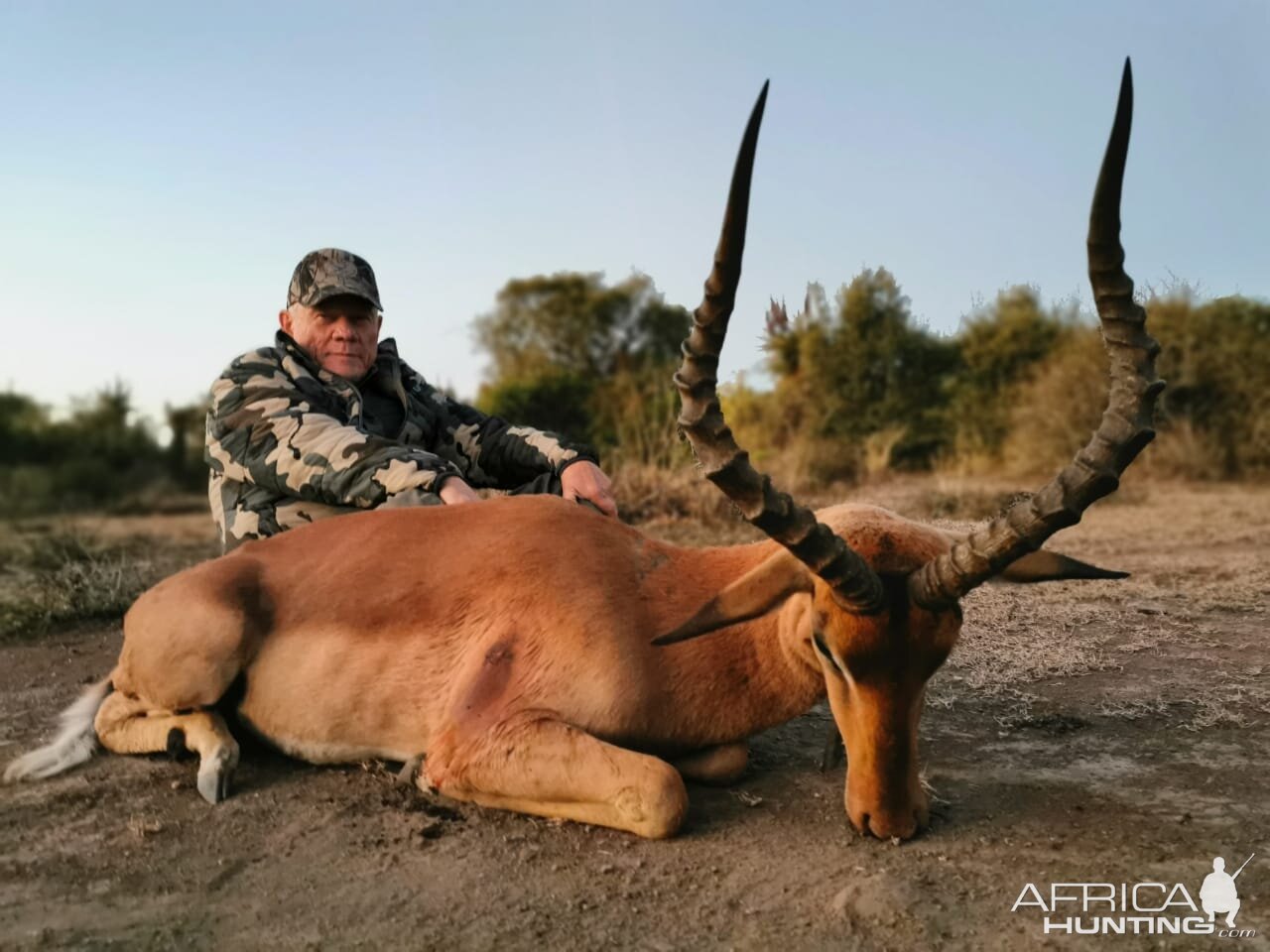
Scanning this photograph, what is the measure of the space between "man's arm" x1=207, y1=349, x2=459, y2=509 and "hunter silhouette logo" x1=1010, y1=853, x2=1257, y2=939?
12.9 ft

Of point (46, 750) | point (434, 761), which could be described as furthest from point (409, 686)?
point (46, 750)

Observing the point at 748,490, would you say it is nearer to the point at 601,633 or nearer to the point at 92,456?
the point at 601,633

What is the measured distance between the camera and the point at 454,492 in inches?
249

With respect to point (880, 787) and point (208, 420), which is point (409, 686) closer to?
point (880, 787)

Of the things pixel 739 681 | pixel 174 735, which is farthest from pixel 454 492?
pixel 739 681

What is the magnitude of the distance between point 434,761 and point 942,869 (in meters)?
2.16

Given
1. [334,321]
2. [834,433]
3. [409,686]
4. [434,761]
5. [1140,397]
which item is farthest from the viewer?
[834,433]

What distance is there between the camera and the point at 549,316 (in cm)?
3619

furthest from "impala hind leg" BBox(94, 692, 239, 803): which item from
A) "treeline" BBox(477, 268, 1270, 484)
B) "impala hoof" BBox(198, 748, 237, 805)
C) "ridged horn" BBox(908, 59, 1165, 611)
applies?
"treeline" BBox(477, 268, 1270, 484)

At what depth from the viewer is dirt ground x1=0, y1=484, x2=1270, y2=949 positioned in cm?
363

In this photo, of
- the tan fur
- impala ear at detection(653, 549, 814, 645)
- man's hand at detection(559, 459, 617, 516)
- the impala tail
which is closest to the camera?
the tan fur

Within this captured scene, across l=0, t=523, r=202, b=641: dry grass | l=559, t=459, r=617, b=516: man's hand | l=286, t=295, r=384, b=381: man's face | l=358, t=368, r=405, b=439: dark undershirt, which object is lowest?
l=0, t=523, r=202, b=641: dry grass

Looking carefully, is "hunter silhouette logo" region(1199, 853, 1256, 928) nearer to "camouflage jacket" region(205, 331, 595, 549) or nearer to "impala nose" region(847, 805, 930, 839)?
"impala nose" region(847, 805, 930, 839)

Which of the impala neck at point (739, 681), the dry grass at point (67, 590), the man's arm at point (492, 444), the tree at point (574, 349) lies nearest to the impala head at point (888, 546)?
the impala neck at point (739, 681)
